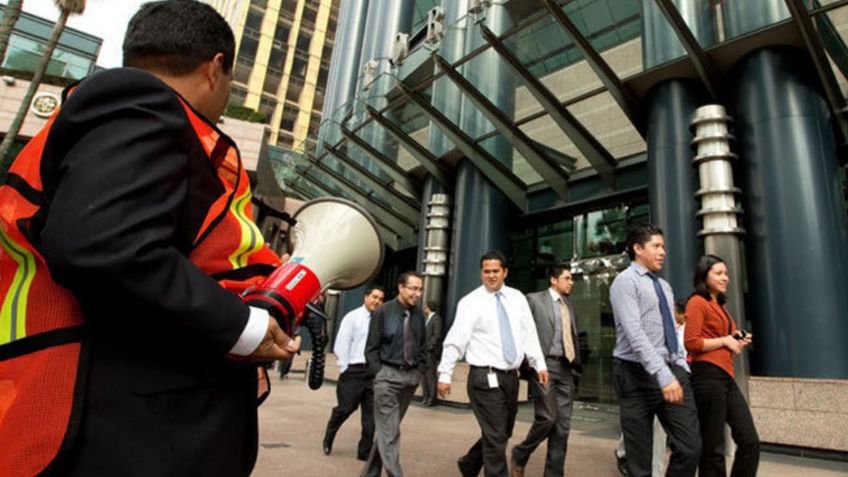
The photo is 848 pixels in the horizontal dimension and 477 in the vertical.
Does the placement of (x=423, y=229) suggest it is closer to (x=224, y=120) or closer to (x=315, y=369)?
(x=224, y=120)

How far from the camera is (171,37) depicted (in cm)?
122

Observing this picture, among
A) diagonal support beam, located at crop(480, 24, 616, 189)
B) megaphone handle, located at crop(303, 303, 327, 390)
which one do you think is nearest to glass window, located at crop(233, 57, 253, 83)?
diagonal support beam, located at crop(480, 24, 616, 189)

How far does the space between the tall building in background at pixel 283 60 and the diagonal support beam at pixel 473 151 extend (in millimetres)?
31418

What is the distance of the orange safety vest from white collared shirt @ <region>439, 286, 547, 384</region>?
3.27m

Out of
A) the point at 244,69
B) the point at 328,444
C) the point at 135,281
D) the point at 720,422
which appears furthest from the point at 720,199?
the point at 244,69

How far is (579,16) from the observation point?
851cm

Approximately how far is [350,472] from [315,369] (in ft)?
11.7

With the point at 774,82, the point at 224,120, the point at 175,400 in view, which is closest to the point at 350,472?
the point at 175,400

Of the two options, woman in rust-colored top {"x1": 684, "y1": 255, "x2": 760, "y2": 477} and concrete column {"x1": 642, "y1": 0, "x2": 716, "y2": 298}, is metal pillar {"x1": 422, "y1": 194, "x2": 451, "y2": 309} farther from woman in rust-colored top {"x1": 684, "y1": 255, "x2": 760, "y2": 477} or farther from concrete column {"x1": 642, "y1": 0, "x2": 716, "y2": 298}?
woman in rust-colored top {"x1": 684, "y1": 255, "x2": 760, "y2": 477}

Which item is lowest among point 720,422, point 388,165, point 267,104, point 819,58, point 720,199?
point 720,422

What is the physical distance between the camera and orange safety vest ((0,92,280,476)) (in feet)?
2.91

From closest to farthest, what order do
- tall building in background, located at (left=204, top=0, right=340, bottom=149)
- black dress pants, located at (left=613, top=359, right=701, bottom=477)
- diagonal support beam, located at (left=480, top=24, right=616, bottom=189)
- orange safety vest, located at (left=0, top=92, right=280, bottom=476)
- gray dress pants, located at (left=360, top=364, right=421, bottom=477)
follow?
orange safety vest, located at (left=0, top=92, right=280, bottom=476)
black dress pants, located at (left=613, top=359, right=701, bottom=477)
gray dress pants, located at (left=360, top=364, right=421, bottom=477)
diagonal support beam, located at (left=480, top=24, right=616, bottom=189)
tall building in background, located at (left=204, top=0, right=340, bottom=149)

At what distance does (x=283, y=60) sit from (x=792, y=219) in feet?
139

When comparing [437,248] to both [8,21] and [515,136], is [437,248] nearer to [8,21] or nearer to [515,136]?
[515,136]
